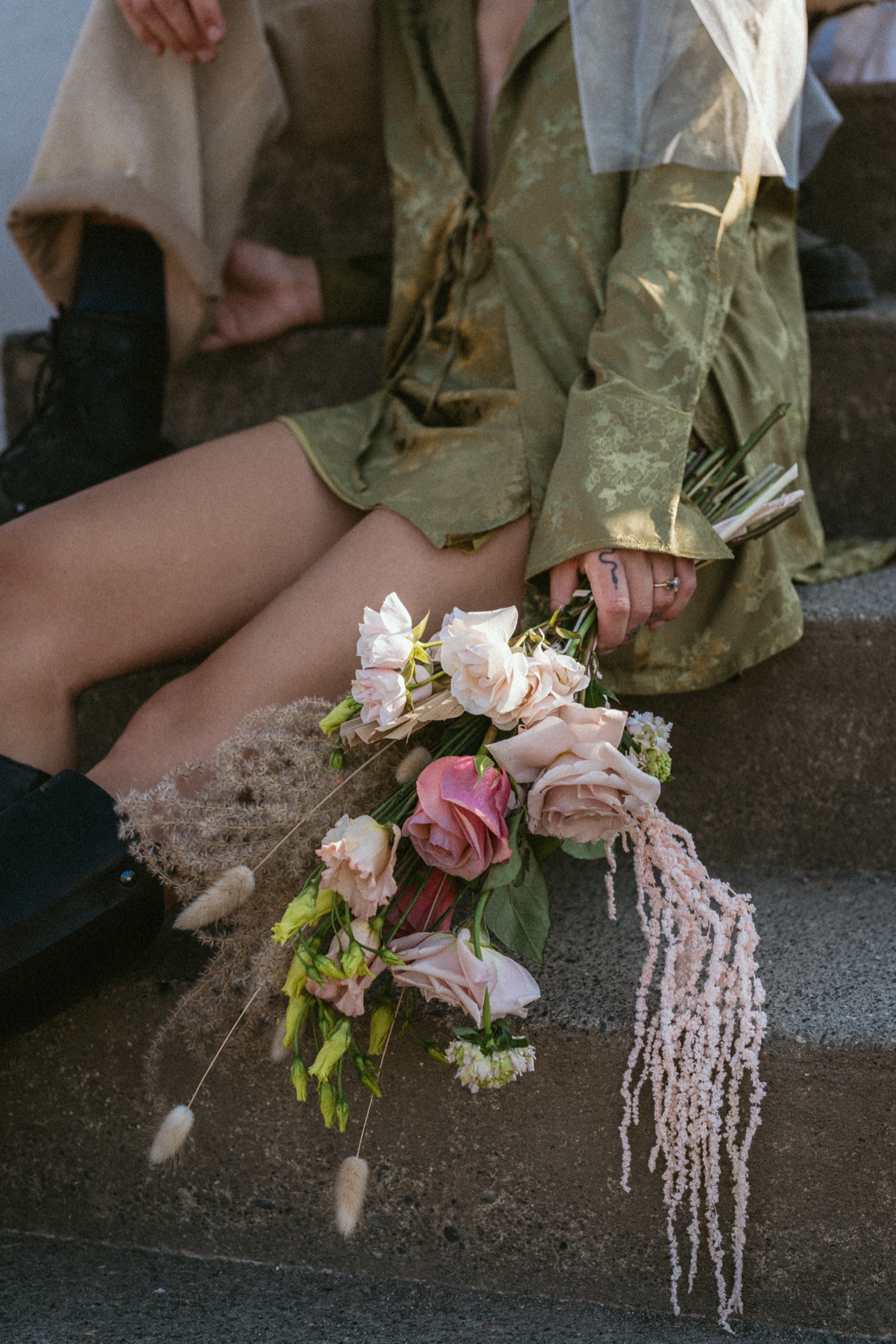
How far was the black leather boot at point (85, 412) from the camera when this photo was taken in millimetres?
1079

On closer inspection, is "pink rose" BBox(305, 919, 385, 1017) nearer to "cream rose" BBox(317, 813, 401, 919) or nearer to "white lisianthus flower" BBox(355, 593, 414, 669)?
"cream rose" BBox(317, 813, 401, 919)

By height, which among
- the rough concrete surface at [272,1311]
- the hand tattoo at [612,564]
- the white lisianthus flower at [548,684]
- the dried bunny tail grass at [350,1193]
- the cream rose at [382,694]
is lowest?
the rough concrete surface at [272,1311]

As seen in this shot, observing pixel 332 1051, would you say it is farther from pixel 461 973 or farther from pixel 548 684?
pixel 548 684

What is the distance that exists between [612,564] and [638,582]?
0.03m

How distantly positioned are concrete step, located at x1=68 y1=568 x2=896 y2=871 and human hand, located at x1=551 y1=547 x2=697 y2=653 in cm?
21

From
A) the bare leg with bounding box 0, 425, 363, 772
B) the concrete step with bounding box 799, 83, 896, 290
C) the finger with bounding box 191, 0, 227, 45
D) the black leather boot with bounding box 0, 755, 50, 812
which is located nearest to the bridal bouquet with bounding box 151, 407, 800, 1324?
the black leather boot with bounding box 0, 755, 50, 812

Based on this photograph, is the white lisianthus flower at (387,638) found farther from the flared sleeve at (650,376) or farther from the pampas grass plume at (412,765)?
the flared sleeve at (650,376)

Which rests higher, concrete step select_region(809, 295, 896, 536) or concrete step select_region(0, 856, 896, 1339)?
concrete step select_region(809, 295, 896, 536)

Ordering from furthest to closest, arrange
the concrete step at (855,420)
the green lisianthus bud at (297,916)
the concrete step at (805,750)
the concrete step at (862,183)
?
the concrete step at (862,183) < the concrete step at (855,420) < the concrete step at (805,750) < the green lisianthus bud at (297,916)

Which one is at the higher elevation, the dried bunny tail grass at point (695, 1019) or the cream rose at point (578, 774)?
the cream rose at point (578, 774)

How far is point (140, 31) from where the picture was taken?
107 centimetres

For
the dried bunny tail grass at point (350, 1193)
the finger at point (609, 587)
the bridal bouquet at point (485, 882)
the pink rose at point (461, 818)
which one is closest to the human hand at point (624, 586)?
the finger at point (609, 587)

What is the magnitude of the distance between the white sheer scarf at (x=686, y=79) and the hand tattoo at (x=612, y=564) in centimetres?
38

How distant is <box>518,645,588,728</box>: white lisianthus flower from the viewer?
641 millimetres
